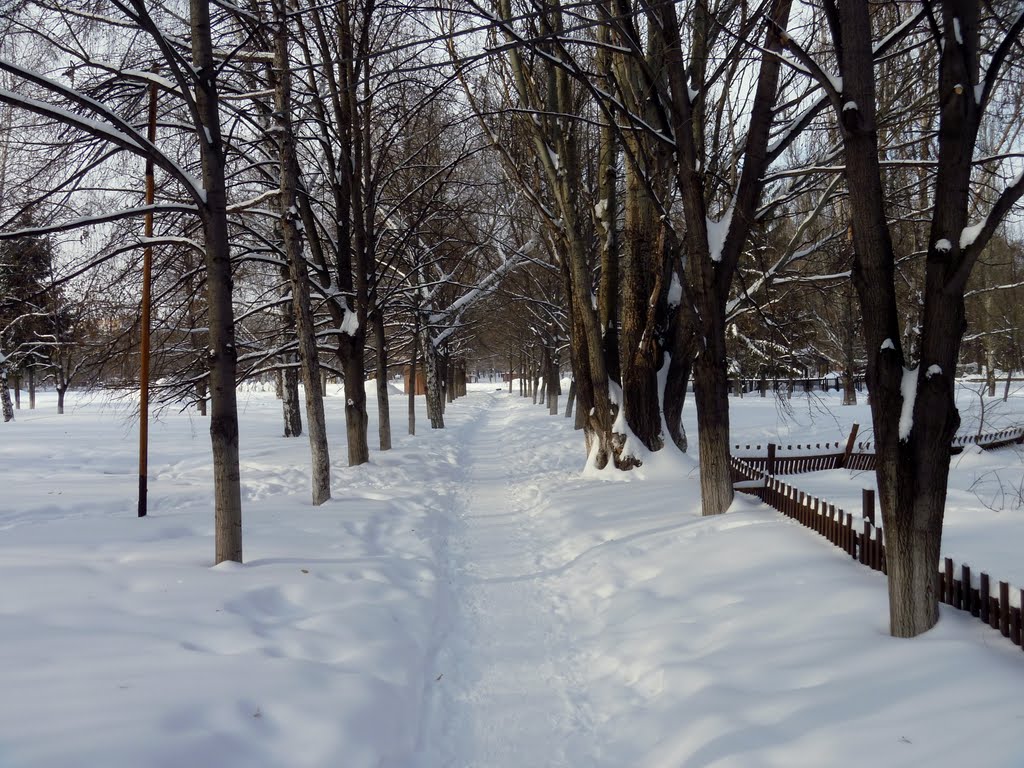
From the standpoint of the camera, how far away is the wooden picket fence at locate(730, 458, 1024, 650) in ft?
11.7

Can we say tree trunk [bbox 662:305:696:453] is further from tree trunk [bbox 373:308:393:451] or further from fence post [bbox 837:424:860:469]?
tree trunk [bbox 373:308:393:451]

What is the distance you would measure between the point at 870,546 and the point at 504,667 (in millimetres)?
2994

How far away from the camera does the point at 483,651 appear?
4629 mm

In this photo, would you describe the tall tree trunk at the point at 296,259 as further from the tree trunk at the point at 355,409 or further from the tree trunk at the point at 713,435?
the tree trunk at the point at 713,435

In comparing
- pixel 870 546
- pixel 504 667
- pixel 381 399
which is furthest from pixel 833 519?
pixel 381 399

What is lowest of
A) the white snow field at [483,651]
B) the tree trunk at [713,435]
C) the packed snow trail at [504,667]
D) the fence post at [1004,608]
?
the packed snow trail at [504,667]

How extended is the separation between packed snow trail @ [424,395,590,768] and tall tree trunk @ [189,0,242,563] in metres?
2.11

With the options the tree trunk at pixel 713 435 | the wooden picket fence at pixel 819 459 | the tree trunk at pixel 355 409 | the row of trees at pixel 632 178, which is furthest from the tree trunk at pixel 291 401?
the tree trunk at pixel 713 435

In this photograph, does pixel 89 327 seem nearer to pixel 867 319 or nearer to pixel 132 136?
pixel 132 136

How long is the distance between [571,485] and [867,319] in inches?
270

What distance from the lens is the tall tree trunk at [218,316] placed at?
5.41 meters

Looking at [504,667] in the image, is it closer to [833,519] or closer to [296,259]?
[833,519]

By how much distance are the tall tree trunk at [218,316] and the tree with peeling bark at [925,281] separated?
Result: 4.62 meters

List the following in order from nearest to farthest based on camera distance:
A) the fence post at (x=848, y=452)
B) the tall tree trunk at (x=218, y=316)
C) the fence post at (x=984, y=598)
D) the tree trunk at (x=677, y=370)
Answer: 1. the fence post at (x=984, y=598)
2. the tall tree trunk at (x=218, y=316)
3. the tree trunk at (x=677, y=370)
4. the fence post at (x=848, y=452)
